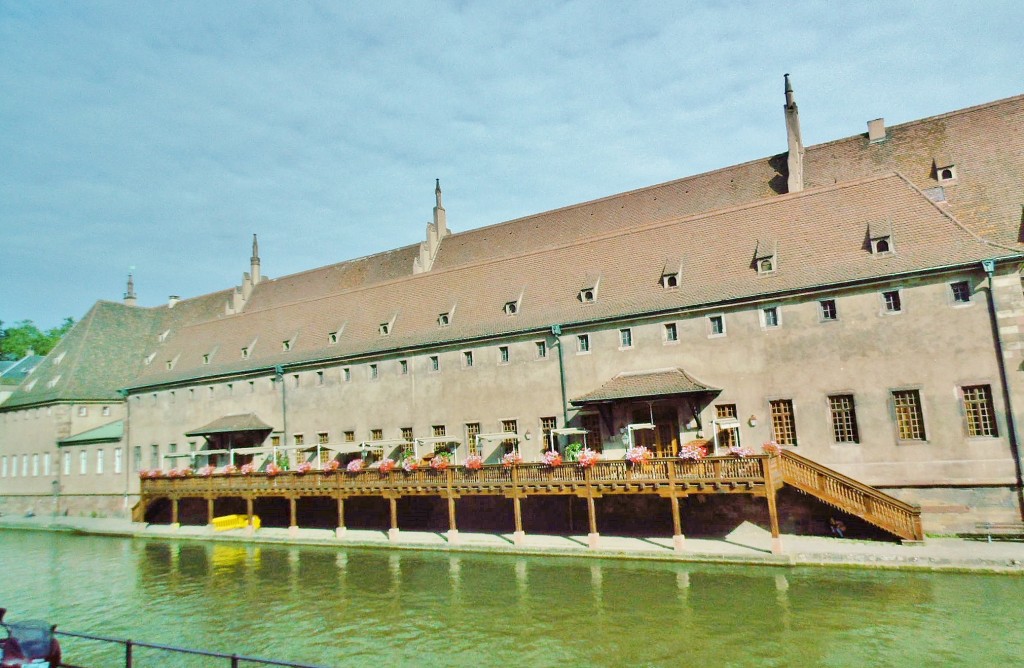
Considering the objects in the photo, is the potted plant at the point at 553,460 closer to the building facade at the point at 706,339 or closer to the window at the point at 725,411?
the building facade at the point at 706,339

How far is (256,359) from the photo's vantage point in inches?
1554

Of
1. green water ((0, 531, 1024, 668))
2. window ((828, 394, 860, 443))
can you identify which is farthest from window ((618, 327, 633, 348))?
green water ((0, 531, 1024, 668))

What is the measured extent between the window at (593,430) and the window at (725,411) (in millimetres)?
4540

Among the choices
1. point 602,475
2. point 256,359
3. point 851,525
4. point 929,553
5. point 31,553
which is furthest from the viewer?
point 256,359

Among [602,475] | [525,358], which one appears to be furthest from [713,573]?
[525,358]

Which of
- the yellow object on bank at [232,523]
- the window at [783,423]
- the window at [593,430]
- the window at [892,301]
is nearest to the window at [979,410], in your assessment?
the window at [892,301]

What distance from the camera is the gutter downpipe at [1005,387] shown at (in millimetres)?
20281

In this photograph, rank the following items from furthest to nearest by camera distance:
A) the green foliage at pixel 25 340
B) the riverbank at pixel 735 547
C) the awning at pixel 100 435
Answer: the green foliage at pixel 25 340
the awning at pixel 100 435
the riverbank at pixel 735 547

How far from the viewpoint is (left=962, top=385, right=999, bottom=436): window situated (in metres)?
21.0

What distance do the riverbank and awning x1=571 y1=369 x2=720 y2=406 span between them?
4.89 metres

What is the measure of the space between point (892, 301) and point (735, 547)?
9.41 metres

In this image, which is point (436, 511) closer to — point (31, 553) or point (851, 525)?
point (851, 525)

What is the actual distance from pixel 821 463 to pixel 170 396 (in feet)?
121

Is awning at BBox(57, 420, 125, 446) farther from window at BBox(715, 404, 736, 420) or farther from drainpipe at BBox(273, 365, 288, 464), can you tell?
window at BBox(715, 404, 736, 420)
